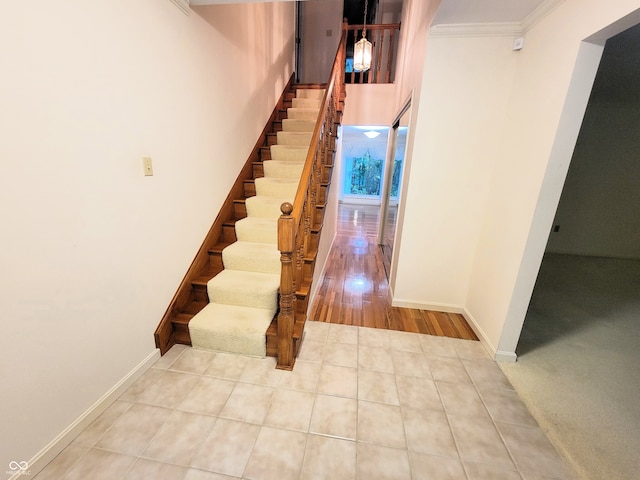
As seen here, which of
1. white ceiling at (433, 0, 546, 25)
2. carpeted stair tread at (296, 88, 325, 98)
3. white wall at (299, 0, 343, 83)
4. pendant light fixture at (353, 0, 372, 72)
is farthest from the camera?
white wall at (299, 0, 343, 83)

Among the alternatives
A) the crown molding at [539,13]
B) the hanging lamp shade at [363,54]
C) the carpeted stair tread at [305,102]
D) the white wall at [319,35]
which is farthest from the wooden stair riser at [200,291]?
the white wall at [319,35]

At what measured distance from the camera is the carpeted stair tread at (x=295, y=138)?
327cm

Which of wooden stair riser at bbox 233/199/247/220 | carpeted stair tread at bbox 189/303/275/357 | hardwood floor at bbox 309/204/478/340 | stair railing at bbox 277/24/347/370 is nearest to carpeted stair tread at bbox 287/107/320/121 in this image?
stair railing at bbox 277/24/347/370

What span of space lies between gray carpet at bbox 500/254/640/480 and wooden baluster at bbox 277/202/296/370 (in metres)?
1.50

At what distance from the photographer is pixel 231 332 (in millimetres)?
1841

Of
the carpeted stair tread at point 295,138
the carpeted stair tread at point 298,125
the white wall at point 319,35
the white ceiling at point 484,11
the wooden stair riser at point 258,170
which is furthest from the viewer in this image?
the white wall at point 319,35

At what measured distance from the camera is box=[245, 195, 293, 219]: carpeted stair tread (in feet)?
8.52

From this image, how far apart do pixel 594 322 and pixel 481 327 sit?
1.30 m

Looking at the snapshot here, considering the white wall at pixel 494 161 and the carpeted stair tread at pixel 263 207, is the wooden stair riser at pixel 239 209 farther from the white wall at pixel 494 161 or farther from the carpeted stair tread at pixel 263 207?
the white wall at pixel 494 161

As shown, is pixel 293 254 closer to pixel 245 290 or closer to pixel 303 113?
pixel 245 290

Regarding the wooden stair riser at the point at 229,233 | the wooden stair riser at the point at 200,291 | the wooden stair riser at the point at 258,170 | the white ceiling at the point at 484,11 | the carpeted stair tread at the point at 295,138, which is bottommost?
the wooden stair riser at the point at 200,291

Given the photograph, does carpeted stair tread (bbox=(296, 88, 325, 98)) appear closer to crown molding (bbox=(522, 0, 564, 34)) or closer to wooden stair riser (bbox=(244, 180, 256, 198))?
wooden stair riser (bbox=(244, 180, 256, 198))

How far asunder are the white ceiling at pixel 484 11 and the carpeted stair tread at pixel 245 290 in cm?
224

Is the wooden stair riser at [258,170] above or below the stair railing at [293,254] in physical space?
above
